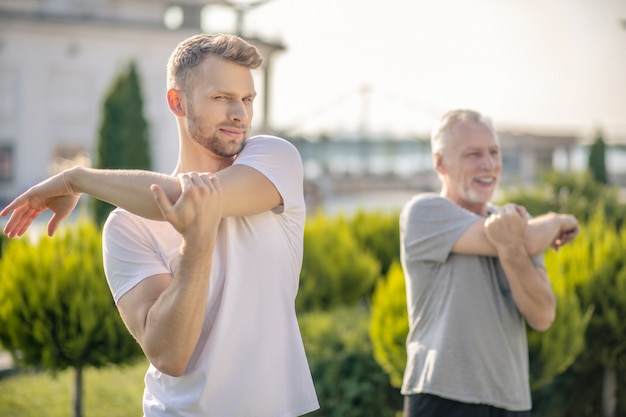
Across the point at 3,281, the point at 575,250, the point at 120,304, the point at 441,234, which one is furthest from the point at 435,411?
the point at 3,281

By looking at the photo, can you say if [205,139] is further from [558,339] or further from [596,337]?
[596,337]

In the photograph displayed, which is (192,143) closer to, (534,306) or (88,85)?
(534,306)

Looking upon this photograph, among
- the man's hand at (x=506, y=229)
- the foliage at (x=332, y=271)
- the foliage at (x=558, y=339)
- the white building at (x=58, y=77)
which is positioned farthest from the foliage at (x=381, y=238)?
the white building at (x=58, y=77)

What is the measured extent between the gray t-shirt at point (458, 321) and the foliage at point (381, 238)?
7412 millimetres

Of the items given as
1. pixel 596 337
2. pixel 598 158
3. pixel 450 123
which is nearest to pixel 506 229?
pixel 450 123

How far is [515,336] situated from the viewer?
332 cm

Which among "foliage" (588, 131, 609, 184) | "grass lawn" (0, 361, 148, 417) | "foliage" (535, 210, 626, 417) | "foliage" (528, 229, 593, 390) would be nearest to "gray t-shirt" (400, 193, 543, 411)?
"foliage" (528, 229, 593, 390)

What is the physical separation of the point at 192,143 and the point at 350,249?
7.23 metres

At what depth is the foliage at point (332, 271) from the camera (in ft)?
29.2

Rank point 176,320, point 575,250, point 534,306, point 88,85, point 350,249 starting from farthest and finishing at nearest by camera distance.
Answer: point 88,85
point 350,249
point 575,250
point 534,306
point 176,320

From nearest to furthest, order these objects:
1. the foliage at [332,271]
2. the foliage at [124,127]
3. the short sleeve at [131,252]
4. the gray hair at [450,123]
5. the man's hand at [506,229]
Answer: the short sleeve at [131,252] < the man's hand at [506,229] < the gray hair at [450,123] < the foliage at [332,271] < the foliage at [124,127]

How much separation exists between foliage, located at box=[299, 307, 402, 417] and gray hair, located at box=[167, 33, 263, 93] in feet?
12.7

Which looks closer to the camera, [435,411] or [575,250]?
[435,411]

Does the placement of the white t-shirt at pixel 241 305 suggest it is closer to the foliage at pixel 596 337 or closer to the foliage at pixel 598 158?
the foliage at pixel 596 337
